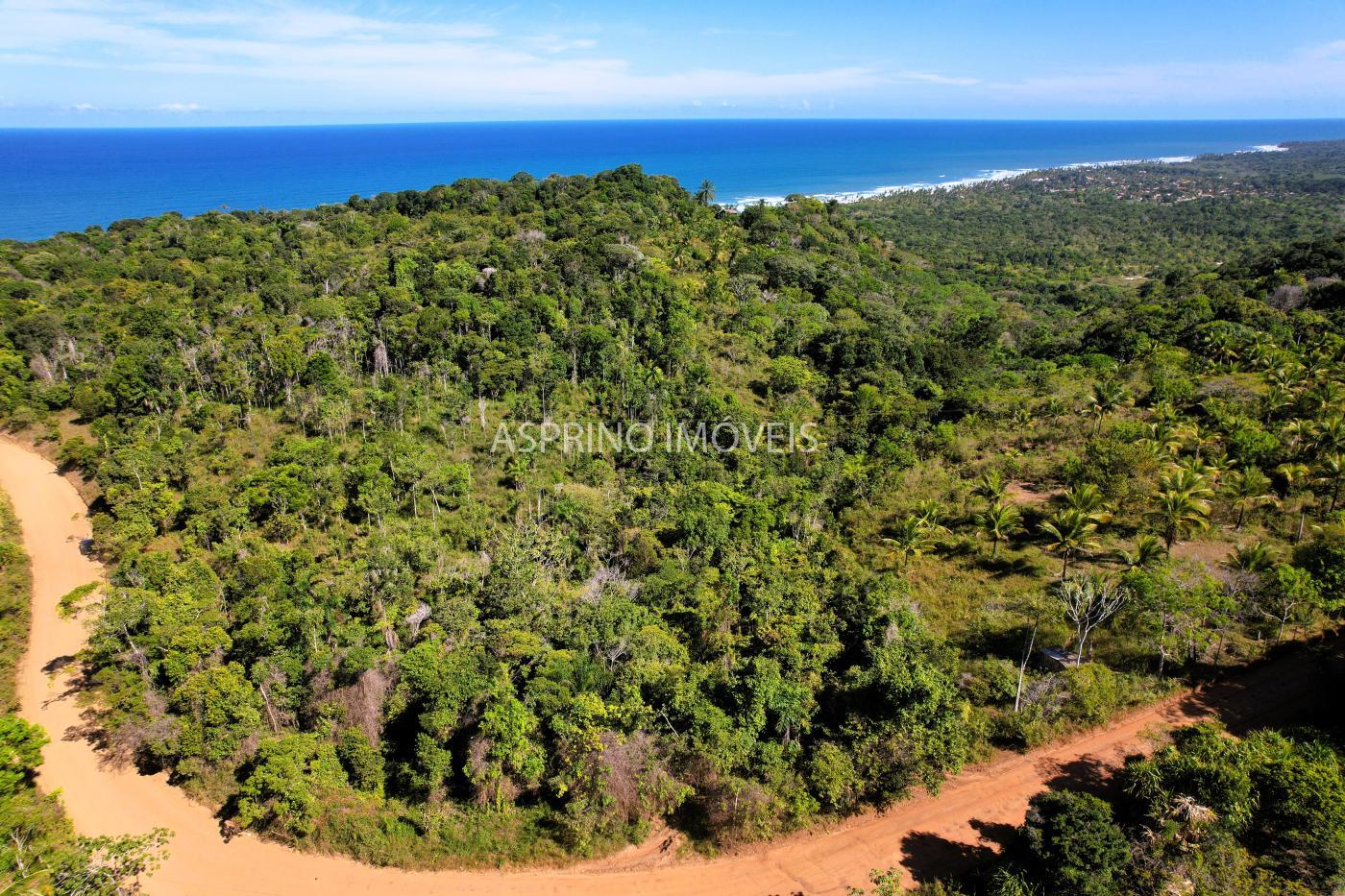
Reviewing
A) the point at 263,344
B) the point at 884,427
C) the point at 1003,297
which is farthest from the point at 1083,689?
the point at 1003,297

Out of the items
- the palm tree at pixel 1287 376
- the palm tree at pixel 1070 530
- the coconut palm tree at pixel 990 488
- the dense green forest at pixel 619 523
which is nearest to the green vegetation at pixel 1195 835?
the dense green forest at pixel 619 523

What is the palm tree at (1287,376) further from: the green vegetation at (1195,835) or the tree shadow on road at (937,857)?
the tree shadow on road at (937,857)

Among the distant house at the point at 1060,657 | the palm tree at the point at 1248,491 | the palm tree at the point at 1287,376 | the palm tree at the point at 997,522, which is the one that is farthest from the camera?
the palm tree at the point at 1287,376

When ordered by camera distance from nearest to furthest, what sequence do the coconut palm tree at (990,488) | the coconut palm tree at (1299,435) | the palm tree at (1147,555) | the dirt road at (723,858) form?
1. the dirt road at (723,858)
2. the palm tree at (1147,555)
3. the coconut palm tree at (1299,435)
4. the coconut palm tree at (990,488)

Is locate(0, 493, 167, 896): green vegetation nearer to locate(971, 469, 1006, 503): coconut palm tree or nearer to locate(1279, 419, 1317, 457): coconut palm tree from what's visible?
locate(971, 469, 1006, 503): coconut palm tree

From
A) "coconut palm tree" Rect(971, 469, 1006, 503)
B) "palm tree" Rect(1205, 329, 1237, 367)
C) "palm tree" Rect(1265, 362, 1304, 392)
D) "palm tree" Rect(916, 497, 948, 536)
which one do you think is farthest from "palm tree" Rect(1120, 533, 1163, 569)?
"palm tree" Rect(1205, 329, 1237, 367)

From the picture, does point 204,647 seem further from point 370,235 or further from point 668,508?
point 370,235

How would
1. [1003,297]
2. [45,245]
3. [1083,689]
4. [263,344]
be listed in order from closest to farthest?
[1083,689] < [263,344] < [45,245] < [1003,297]

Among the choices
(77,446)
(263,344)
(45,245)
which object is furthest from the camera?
(45,245)
